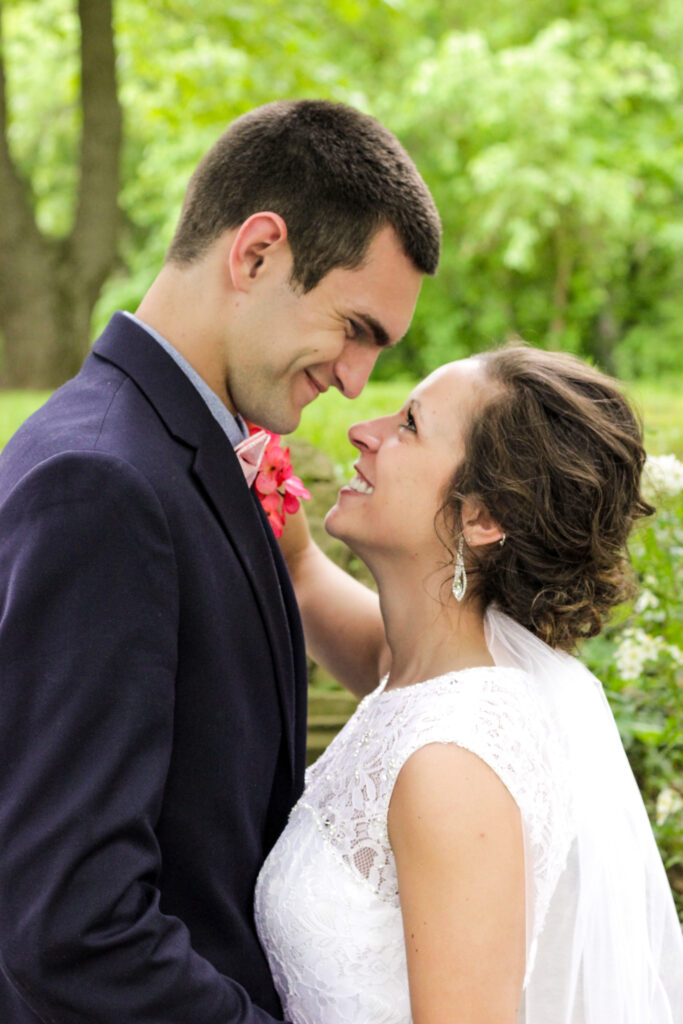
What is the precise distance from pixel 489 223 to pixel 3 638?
48.3 ft

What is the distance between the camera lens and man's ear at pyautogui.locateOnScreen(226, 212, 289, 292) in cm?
190

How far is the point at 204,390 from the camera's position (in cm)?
193

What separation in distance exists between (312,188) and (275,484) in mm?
623

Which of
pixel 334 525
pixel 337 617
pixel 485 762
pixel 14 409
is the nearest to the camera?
pixel 485 762

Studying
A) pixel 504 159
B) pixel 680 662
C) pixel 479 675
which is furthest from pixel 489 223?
pixel 479 675

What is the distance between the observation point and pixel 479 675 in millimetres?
2107

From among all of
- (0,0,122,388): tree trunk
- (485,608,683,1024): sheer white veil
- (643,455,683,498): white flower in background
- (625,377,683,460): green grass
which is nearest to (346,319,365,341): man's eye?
(625,377,683,460): green grass

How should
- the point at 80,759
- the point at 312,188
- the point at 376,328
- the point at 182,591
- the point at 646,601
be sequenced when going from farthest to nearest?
the point at 646,601 → the point at 376,328 → the point at 312,188 → the point at 182,591 → the point at 80,759

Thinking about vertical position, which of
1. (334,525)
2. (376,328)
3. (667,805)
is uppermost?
(376,328)

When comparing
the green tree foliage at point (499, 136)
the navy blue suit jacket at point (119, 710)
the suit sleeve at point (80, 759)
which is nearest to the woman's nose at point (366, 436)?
the navy blue suit jacket at point (119, 710)

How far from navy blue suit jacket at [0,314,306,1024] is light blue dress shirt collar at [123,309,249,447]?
0.31ft

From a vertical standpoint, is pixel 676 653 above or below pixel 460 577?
below

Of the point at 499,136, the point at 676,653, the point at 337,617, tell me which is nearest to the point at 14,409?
the point at 337,617

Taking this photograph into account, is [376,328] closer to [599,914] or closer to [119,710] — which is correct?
[119,710]
